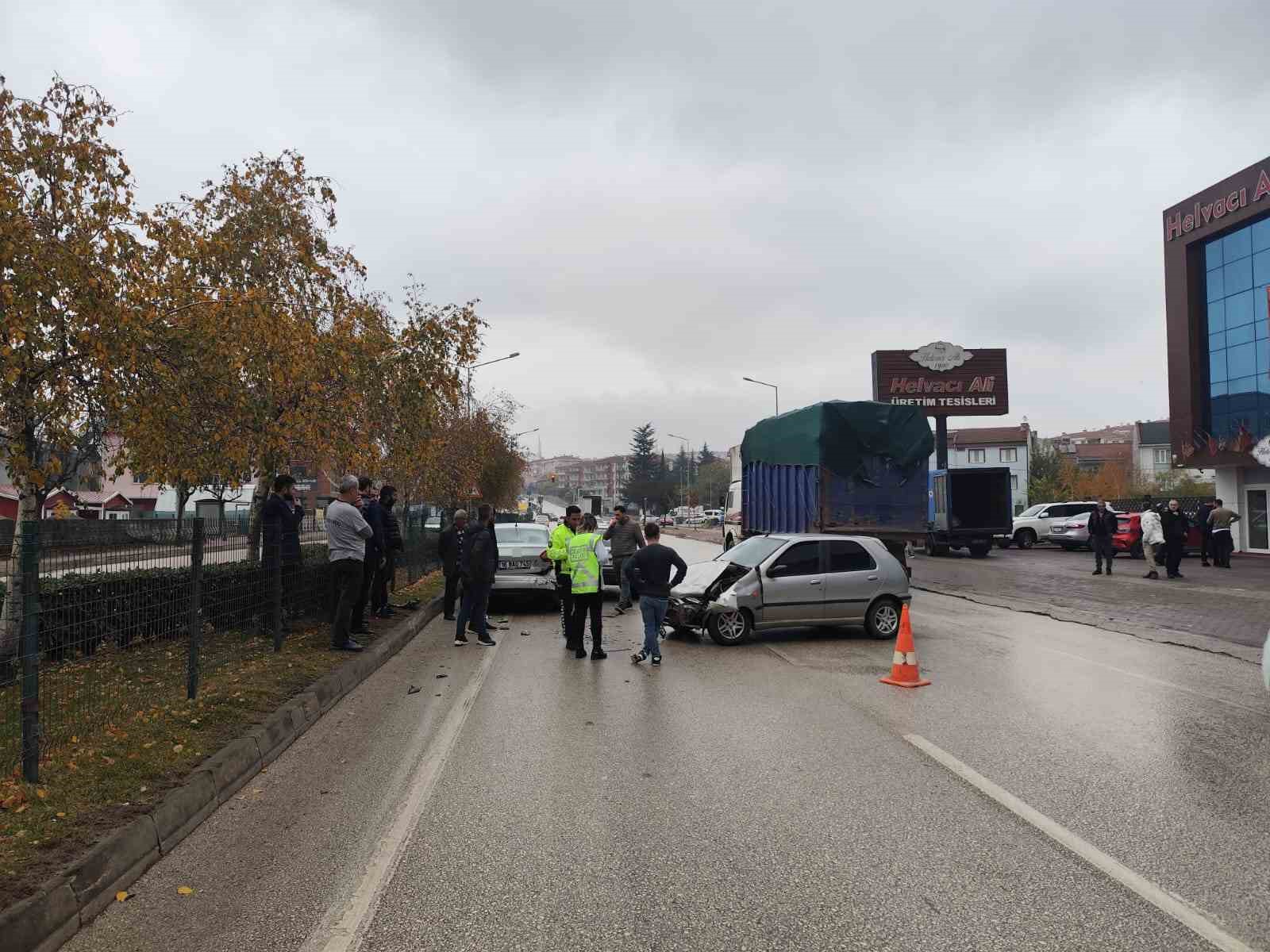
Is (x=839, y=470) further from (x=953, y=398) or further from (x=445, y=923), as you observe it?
(x=953, y=398)

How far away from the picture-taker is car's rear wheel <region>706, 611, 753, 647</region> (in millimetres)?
11602

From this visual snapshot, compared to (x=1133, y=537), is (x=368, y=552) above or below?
above

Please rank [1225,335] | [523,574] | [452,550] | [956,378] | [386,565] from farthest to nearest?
1. [956,378]
2. [1225,335]
3. [523,574]
4. [452,550]
5. [386,565]

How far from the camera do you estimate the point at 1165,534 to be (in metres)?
22.1

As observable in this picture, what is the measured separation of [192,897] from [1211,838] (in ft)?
15.5

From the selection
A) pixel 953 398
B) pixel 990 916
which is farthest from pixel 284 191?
pixel 953 398

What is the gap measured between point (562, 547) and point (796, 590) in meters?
3.03

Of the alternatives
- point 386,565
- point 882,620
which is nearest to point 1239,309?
point 882,620

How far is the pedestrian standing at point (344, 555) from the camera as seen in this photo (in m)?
10.1

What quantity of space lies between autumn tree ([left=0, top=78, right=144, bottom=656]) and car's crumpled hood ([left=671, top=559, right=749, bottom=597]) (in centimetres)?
678

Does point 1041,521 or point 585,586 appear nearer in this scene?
point 585,586

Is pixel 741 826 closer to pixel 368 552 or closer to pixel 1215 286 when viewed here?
pixel 368 552

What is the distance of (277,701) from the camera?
24.1ft

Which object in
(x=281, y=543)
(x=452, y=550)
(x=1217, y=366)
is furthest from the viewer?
(x=1217, y=366)
